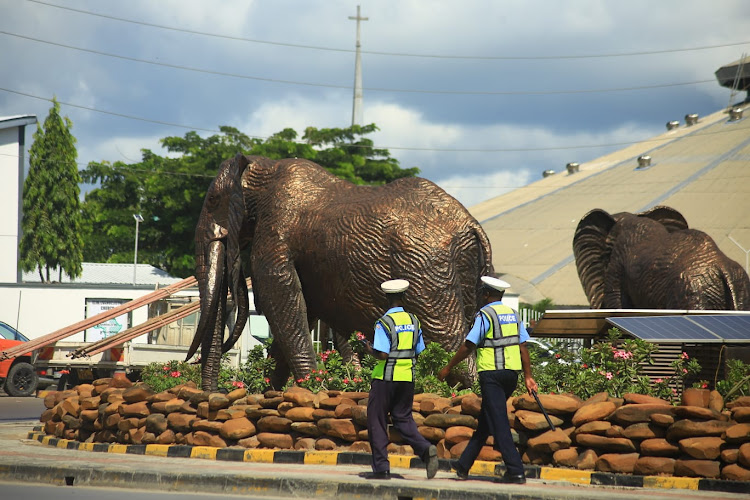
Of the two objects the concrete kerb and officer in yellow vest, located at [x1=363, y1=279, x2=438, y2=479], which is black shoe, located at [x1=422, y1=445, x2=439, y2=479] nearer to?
officer in yellow vest, located at [x1=363, y1=279, x2=438, y2=479]

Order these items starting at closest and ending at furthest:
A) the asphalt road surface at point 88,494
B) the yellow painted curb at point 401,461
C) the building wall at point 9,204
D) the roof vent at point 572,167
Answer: the asphalt road surface at point 88,494
the yellow painted curb at point 401,461
the building wall at point 9,204
the roof vent at point 572,167

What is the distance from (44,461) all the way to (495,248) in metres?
42.2

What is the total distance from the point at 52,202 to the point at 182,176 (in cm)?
565

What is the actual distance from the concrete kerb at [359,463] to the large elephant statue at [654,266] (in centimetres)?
763

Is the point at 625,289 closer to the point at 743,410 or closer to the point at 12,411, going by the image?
the point at 743,410

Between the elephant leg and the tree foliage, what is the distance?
103 feet

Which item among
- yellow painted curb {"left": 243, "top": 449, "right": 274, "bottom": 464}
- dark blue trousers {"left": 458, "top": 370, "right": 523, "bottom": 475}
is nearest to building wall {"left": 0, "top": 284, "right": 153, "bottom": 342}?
yellow painted curb {"left": 243, "top": 449, "right": 274, "bottom": 464}

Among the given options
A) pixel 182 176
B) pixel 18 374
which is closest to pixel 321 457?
pixel 18 374

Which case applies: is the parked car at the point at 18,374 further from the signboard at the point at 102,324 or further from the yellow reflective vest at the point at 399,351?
the yellow reflective vest at the point at 399,351

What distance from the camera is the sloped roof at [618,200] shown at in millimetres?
44844

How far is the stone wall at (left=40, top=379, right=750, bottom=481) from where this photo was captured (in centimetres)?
852

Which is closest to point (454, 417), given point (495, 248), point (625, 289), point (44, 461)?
point (44, 461)

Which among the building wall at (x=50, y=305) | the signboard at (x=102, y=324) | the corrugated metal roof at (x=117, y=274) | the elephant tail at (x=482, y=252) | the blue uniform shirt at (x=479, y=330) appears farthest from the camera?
the corrugated metal roof at (x=117, y=274)

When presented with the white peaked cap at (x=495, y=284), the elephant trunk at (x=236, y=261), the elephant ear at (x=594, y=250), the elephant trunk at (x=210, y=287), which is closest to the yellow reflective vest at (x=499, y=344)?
the white peaked cap at (x=495, y=284)
